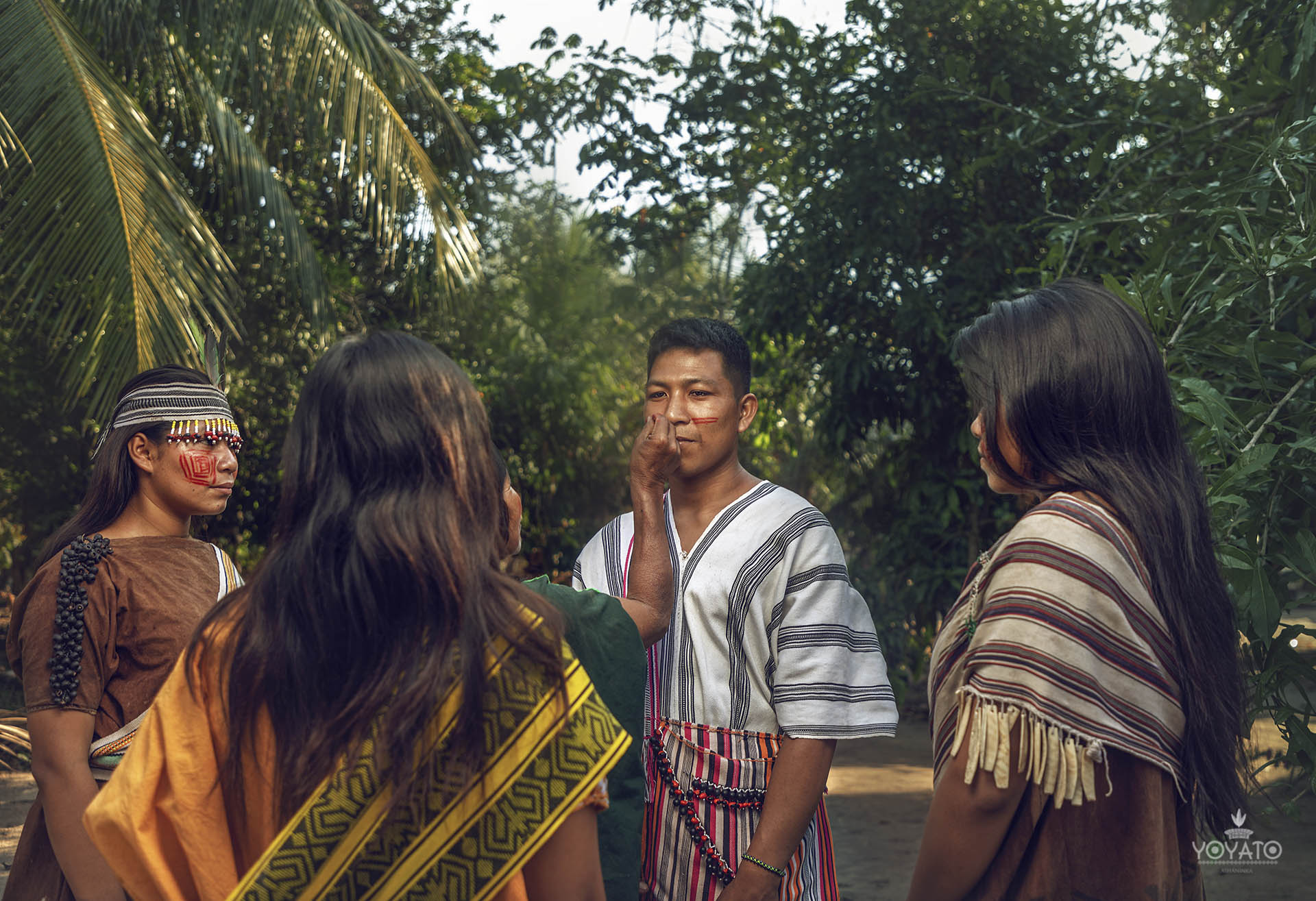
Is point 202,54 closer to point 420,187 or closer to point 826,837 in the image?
point 420,187

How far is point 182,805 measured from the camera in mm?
1218

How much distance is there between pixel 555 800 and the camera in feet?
3.92

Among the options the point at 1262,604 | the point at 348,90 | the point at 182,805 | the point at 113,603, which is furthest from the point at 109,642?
the point at 348,90

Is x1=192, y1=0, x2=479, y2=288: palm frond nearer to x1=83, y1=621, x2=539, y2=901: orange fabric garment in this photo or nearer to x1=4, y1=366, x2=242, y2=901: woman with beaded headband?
x1=4, y1=366, x2=242, y2=901: woman with beaded headband

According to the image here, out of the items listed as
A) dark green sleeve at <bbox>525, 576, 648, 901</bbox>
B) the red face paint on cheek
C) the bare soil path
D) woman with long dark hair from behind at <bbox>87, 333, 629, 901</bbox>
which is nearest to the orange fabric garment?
woman with long dark hair from behind at <bbox>87, 333, 629, 901</bbox>

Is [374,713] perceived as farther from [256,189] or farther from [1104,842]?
[256,189]

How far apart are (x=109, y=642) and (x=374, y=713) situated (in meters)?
1.07

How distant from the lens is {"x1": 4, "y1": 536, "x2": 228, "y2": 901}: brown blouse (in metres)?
1.91

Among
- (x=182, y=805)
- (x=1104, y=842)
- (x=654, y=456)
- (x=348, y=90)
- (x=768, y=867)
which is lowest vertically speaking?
(x=768, y=867)

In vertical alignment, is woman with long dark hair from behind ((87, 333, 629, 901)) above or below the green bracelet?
above

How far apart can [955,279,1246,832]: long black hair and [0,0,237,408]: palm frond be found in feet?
12.8

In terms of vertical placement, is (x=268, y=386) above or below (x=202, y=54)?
below

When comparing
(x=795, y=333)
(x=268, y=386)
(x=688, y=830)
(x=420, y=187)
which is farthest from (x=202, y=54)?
(x=688, y=830)

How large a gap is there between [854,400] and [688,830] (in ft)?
17.0
